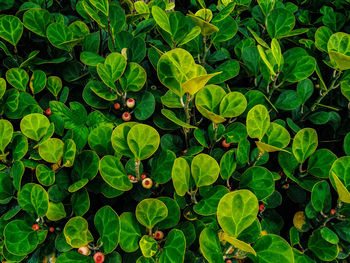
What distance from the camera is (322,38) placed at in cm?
125

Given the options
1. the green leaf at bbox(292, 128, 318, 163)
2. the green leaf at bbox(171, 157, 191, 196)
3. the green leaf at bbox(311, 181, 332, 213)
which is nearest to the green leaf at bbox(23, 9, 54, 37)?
the green leaf at bbox(171, 157, 191, 196)

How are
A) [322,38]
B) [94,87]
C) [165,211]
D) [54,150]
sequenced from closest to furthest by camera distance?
1. [165,211]
2. [54,150]
3. [94,87]
4. [322,38]

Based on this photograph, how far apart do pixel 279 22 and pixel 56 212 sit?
1170mm

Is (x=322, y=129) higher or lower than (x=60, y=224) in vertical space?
higher

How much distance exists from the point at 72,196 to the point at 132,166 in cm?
21

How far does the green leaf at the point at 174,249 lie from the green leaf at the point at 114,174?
0.20m

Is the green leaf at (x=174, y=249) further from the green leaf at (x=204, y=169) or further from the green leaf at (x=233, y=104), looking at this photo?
the green leaf at (x=233, y=104)

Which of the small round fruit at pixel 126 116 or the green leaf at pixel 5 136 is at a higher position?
the small round fruit at pixel 126 116

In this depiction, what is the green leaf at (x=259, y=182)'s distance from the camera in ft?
2.94

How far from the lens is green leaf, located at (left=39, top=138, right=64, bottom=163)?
927 millimetres

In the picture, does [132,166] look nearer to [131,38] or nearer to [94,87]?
[94,87]

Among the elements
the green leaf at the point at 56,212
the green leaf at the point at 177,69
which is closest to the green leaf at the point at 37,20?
the green leaf at the point at 177,69

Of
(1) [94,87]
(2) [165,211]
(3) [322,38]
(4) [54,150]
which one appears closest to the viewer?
(2) [165,211]

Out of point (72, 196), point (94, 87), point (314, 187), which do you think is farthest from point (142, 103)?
point (314, 187)
